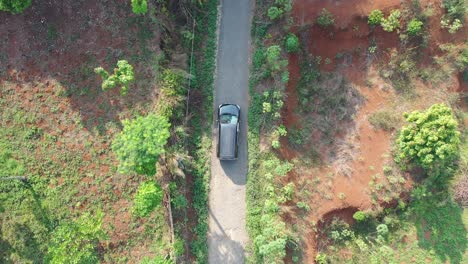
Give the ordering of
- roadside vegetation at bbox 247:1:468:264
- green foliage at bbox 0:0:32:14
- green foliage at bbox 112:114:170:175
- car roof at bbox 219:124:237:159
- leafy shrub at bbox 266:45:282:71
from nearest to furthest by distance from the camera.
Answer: green foliage at bbox 112:114:170:175, green foliage at bbox 0:0:32:14, leafy shrub at bbox 266:45:282:71, car roof at bbox 219:124:237:159, roadside vegetation at bbox 247:1:468:264

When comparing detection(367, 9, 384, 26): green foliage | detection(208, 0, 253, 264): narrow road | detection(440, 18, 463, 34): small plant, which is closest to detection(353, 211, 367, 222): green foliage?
detection(208, 0, 253, 264): narrow road

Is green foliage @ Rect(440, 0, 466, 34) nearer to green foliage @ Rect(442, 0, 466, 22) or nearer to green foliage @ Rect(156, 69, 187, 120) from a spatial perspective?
green foliage @ Rect(442, 0, 466, 22)

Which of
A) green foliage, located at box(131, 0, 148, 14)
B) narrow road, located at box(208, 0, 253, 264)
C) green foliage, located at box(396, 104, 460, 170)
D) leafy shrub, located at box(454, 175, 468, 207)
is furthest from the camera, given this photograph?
leafy shrub, located at box(454, 175, 468, 207)

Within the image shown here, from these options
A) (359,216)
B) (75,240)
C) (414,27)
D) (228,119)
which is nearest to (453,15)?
(414,27)

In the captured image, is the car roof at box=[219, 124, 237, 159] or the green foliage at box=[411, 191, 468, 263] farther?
the green foliage at box=[411, 191, 468, 263]

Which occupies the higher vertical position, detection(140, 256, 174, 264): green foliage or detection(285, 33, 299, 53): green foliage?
detection(285, 33, 299, 53): green foliage

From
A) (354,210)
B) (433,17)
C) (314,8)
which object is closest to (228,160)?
(354,210)

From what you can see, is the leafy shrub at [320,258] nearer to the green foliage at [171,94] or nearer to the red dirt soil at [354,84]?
the red dirt soil at [354,84]
